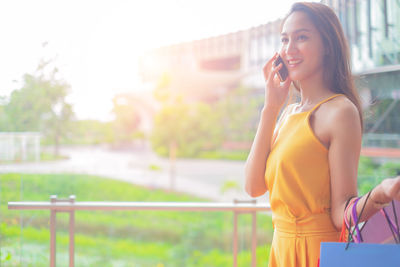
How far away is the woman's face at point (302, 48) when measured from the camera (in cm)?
89

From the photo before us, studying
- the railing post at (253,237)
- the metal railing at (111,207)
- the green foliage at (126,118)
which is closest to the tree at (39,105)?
the metal railing at (111,207)

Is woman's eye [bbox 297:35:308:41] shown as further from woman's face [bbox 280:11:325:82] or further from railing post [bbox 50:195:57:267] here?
railing post [bbox 50:195:57:267]

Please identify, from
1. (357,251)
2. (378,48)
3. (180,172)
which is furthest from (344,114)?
(180,172)


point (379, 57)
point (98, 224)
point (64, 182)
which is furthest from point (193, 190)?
point (379, 57)

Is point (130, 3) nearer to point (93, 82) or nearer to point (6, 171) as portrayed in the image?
point (93, 82)

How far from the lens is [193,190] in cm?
868

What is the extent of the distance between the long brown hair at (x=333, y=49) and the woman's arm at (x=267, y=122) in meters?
0.11

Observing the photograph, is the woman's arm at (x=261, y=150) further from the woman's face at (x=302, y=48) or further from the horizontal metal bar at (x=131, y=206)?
the horizontal metal bar at (x=131, y=206)

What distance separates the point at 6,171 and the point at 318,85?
1.52 m

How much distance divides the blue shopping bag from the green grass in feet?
2.97

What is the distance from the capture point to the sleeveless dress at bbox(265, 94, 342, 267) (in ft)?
2.79

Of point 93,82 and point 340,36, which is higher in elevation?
point 93,82

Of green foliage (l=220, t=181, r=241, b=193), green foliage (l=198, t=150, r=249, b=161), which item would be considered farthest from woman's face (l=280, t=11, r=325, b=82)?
green foliage (l=198, t=150, r=249, b=161)

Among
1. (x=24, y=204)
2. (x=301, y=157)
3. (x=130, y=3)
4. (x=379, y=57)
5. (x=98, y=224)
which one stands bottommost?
(x=98, y=224)
